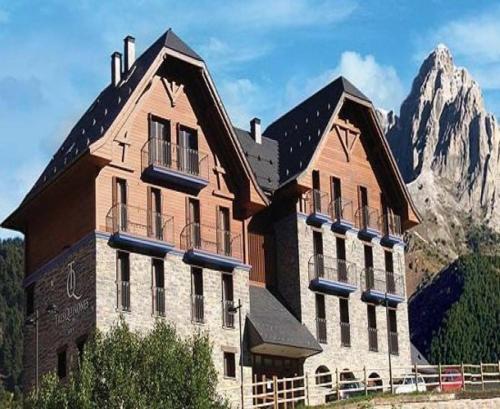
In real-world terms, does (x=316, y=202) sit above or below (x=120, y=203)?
above

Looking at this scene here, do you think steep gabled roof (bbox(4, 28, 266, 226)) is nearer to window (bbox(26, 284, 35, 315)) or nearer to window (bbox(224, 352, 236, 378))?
window (bbox(26, 284, 35, 315))

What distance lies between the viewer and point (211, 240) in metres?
50.5

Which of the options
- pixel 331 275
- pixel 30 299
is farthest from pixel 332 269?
pixel 30 299

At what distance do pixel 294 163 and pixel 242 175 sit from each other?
553 centimetres

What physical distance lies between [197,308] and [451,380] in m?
12.3

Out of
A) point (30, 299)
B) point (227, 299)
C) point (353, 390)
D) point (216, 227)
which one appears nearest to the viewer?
point (353, 390)

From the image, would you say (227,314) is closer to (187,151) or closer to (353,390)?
(353,390)

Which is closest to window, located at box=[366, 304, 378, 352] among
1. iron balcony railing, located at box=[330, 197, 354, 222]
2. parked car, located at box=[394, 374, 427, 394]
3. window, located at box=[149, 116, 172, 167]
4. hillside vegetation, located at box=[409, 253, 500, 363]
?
iron balcony railing, located at box=[330, 197, 354, 222]

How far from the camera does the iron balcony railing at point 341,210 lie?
5694cm

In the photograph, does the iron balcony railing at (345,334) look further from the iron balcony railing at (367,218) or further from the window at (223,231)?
the window at (223,231)

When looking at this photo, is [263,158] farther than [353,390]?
Yes

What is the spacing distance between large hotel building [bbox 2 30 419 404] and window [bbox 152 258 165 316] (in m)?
0.05

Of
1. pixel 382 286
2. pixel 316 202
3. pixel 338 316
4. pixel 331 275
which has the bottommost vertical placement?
pixel 338 316

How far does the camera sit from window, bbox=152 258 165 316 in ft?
156
